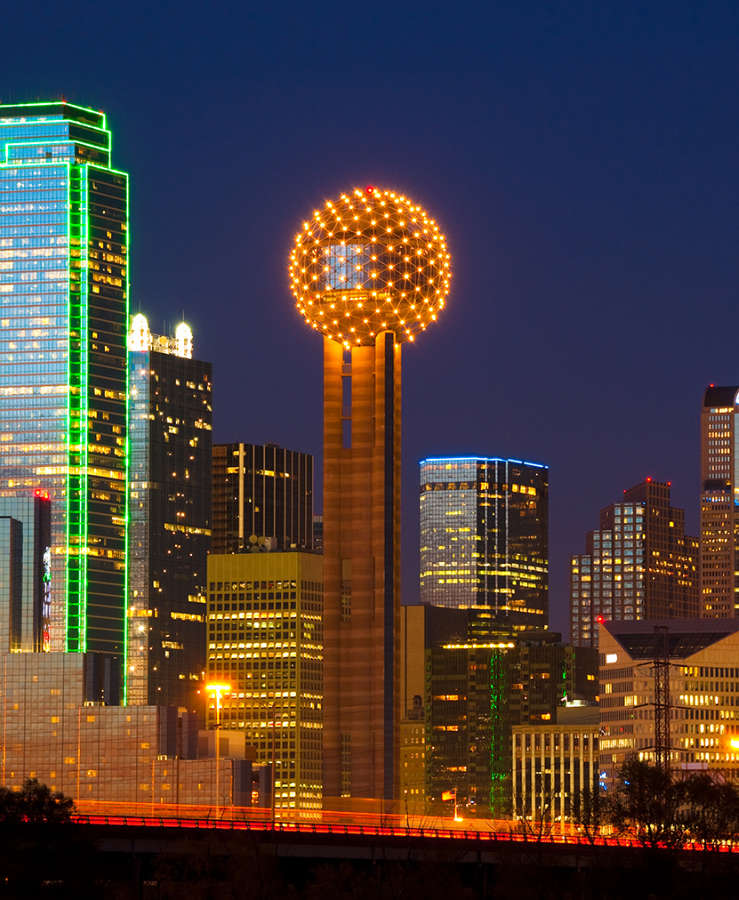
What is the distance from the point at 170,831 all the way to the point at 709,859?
41969mm

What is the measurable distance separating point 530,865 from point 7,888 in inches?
1500

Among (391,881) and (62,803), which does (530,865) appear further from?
(62,803)

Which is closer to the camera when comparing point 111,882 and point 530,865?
point 530,865

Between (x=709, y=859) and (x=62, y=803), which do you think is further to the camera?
(x=62, y=803)

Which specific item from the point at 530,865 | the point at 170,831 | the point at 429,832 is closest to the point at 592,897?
the point at 530,865

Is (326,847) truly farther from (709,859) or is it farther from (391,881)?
(709,859)

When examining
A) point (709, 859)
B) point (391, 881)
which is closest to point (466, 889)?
point (391, 881)

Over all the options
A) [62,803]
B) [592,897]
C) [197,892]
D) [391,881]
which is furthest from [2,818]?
[592,897]

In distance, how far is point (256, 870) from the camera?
178 m

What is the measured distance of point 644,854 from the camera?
587 feet

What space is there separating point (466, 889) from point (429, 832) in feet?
34.3

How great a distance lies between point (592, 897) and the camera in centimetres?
17338

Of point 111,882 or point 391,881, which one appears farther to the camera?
point 111,882

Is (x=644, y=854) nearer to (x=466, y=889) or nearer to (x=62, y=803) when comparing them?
(x=466, y=889)
